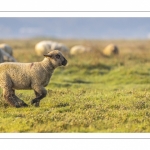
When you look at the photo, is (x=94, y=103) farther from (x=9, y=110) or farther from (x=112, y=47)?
(x=112, y=47)

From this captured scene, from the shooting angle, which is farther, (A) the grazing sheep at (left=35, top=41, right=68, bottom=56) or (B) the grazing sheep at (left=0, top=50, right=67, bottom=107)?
(A) the grazing sheep at (left=35, top=41, right=68, bottom=56)

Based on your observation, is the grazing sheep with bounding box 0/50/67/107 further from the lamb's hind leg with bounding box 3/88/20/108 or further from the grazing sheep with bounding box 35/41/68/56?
the grazing sheep with bounding box 35/41/68/56

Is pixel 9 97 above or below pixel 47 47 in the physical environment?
below

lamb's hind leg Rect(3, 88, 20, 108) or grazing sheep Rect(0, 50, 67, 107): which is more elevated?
grazing sheep Rect(0, 50, 67, 107)

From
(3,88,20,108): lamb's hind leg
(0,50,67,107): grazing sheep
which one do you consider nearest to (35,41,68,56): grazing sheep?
(0,50,67,107): grazing sheep

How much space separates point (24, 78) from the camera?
1030 centimetres

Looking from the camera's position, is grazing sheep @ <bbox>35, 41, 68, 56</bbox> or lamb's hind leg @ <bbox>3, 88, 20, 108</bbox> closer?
lamb's hind leg @ <bbox>3, 88, 20, 108</bbox>

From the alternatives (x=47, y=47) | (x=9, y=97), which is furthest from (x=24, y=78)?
(x=47, y=47)

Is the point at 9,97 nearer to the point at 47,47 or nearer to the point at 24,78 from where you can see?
the point at 24,78

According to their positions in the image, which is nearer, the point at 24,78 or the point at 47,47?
the point at 24,78

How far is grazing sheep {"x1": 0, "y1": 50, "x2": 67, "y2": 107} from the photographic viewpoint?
1030cm

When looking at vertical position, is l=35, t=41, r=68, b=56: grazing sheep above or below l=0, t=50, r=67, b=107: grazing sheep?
above

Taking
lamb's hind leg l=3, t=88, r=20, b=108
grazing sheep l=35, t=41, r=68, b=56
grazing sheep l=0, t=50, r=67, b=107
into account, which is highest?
grazing sheep l=35, t=41, r=68, b=56
